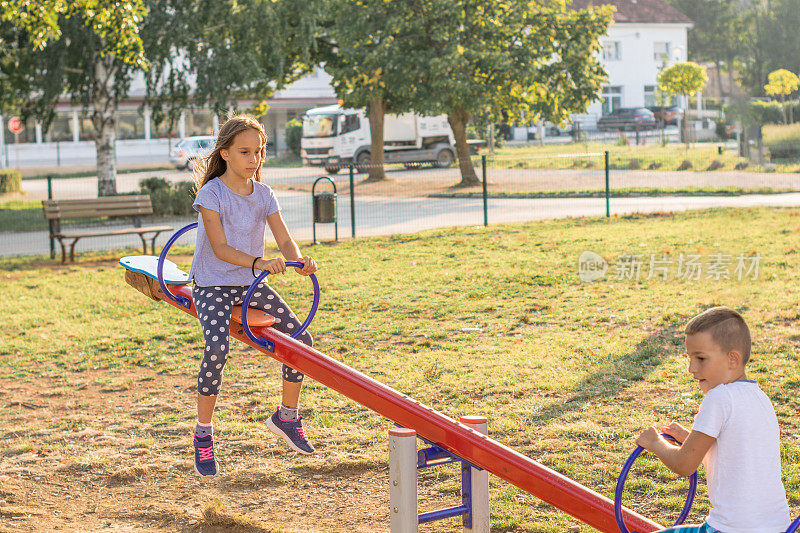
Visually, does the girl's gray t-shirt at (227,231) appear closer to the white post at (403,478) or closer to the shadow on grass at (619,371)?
the white post at (403,478)

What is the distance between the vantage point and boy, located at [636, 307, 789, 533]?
2654mm

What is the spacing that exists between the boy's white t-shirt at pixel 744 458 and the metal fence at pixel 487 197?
433 inches

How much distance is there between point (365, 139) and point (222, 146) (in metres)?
28.0

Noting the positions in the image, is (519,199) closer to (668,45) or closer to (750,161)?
(750,161)

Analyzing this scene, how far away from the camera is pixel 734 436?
266 centimetres

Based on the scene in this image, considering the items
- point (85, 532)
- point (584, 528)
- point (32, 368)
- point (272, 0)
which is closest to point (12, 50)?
point (272, 0)

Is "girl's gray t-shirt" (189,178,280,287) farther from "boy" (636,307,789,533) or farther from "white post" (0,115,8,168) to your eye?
"white post" (0,115,8,168)

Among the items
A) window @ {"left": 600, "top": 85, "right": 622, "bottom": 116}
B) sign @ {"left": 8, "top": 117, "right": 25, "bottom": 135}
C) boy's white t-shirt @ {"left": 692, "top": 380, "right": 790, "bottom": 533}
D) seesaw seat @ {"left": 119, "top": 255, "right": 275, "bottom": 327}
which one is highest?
window @ {"left": 600, "top": 85, "right": 622, "bottom": 116}

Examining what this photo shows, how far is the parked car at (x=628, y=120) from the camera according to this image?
5003 cm

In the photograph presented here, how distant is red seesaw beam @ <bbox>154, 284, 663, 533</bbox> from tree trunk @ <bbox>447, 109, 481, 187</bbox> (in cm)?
2038

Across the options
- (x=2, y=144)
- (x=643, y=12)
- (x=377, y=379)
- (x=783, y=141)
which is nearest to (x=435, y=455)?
(x=377, y=379)

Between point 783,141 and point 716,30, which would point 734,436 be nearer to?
point 783,141

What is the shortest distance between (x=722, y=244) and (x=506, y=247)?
2.90 metres

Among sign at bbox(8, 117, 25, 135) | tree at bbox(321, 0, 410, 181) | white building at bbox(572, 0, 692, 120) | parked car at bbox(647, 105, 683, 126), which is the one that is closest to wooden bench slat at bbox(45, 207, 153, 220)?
sign at bbox(8, 117, 25, 135)
